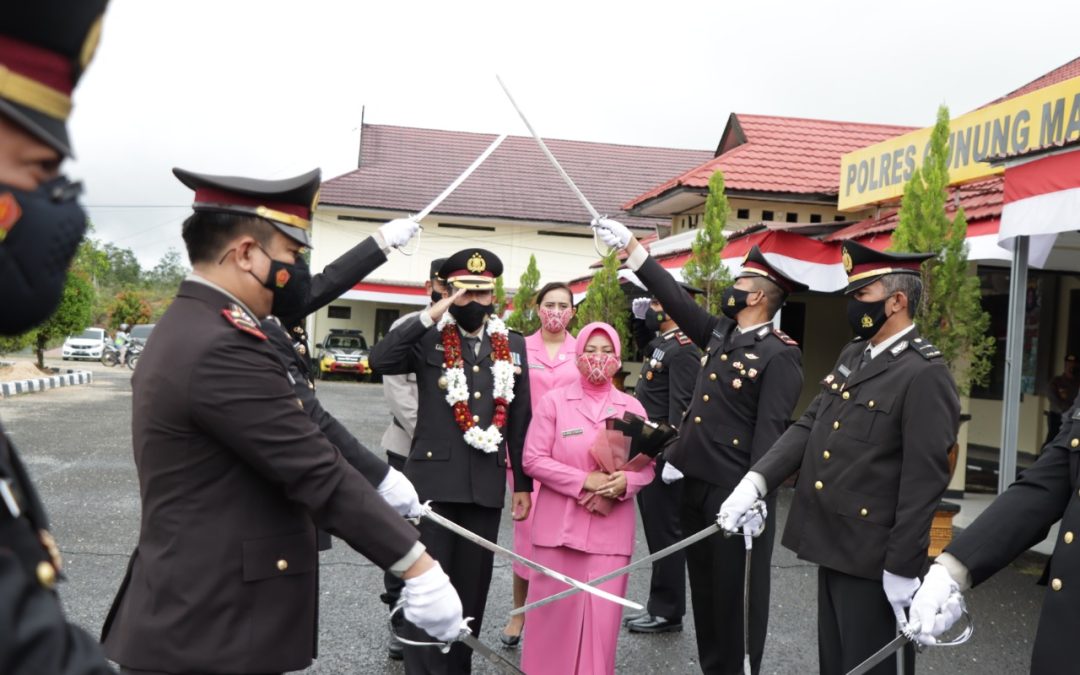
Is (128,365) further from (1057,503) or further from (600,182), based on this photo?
(1057,503)

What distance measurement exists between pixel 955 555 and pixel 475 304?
2.75 meters

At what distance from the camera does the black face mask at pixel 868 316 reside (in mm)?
3957

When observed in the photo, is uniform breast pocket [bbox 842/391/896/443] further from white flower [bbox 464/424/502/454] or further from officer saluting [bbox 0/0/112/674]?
officer saluting [bbox 0/0/112/674]

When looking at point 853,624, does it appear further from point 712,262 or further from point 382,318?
point 382,318

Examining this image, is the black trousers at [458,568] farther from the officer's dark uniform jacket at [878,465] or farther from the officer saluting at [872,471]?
the officer's dark uniform jacket at [878,465]

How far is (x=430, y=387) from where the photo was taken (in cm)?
491

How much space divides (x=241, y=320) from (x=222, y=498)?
44 cm

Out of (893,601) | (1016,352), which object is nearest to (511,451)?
(893,601)

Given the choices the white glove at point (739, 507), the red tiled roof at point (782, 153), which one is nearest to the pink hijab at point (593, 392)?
the white glove at point (739, 507)

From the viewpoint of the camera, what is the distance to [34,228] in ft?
4.11

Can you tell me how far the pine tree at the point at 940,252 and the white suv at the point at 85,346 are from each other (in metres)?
35.0

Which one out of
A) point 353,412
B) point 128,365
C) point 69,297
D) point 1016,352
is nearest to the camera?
point 1016,352

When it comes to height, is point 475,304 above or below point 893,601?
above

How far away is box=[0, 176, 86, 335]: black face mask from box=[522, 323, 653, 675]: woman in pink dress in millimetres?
3517
